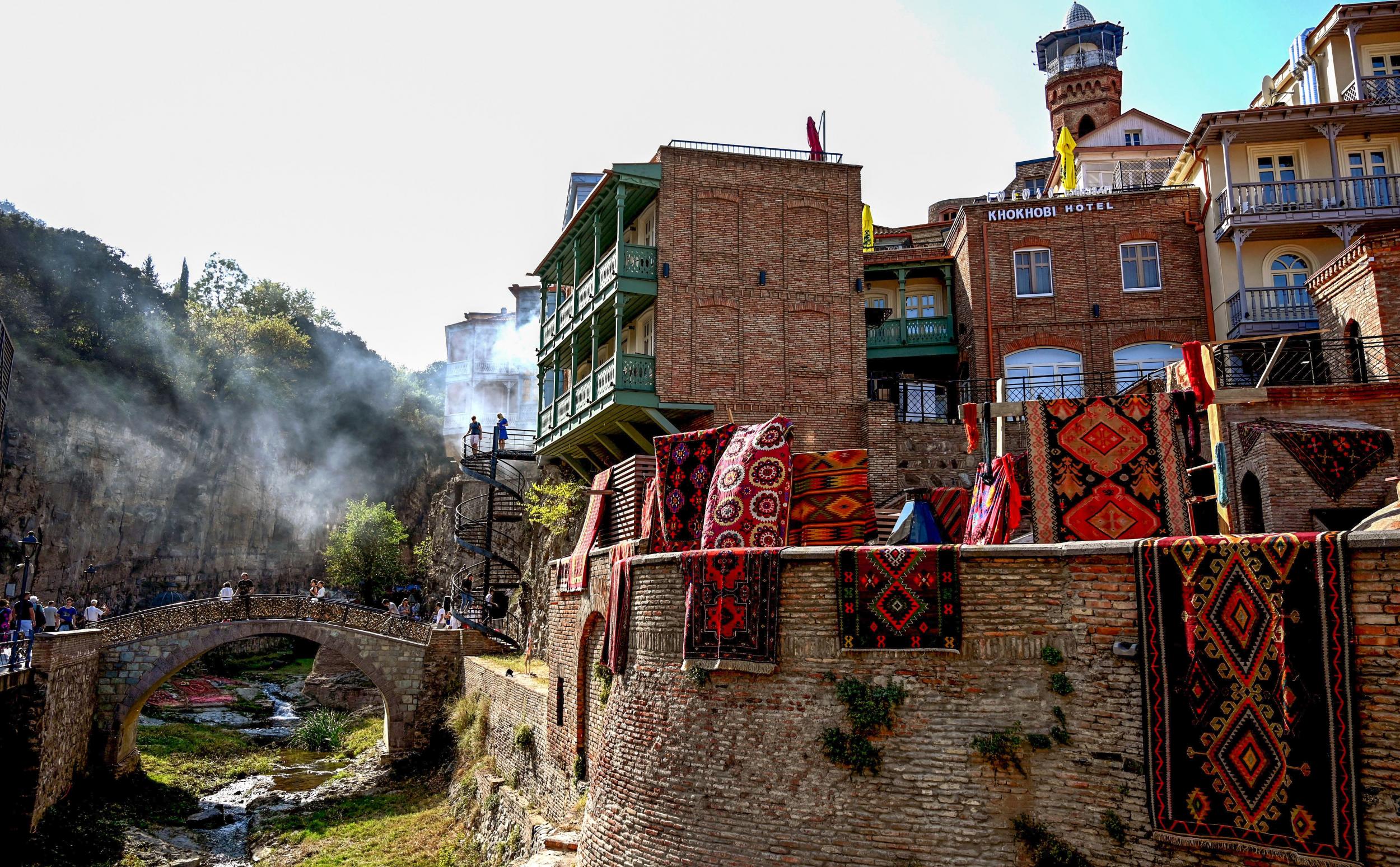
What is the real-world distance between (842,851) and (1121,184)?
29.2 meters

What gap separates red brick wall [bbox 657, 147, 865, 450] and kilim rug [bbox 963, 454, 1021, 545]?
10677mm

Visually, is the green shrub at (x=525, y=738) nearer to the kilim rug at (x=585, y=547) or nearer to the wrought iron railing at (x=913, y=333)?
the kilim rug at (x=585, y=547)

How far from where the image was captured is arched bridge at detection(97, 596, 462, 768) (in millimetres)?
26141

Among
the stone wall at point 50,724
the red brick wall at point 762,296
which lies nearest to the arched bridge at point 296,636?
the stone wall at point 50,724

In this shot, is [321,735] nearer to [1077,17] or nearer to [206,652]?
[206,652]

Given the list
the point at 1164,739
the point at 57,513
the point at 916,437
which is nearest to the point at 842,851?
the point at 1164,739

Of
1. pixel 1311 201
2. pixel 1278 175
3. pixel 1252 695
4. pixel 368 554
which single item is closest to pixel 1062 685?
pixel 1252 695

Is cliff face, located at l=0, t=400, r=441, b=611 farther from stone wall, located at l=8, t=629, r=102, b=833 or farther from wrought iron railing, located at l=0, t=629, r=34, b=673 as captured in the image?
wrought iron railing, located at l=0, t=629, r=34, b=673

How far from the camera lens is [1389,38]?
82.8 feet

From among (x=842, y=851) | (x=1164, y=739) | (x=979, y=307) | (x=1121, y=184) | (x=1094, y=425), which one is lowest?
(x=842, y=851)

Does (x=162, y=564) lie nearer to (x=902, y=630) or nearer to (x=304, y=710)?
(x=304, y=710)

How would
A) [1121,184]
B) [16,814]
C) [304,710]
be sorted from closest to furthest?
[16,814]
[1121,184]
[304,710]

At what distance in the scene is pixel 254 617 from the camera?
28562 millimetres

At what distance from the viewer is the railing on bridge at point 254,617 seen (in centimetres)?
2688
